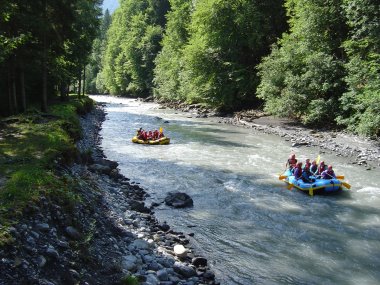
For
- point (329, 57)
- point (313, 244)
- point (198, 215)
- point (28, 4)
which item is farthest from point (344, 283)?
point (329, 57)

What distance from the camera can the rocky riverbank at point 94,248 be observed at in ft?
18.1

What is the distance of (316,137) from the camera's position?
2497 cm

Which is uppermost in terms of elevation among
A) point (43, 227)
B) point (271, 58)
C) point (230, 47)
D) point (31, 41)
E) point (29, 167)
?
point (230, 47)

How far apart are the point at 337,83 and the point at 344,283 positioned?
66.5 ft

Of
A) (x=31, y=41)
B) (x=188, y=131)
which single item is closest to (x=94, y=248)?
(x=31, y=41)

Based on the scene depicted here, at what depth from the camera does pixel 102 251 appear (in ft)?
23.3

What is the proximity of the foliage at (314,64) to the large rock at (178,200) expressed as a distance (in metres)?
17.5

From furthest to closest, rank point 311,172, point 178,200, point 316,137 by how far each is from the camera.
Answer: point 316,137 → point 311,172 → point 178,200

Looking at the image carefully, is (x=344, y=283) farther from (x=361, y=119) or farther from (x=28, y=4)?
(x=28, y=4)

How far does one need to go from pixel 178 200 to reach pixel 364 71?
16019 mm

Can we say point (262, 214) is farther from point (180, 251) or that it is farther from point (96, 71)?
point (96, 71)

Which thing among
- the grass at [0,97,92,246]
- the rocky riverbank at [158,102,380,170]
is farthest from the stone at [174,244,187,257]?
the rocky riverbank at [158,102,380,170]

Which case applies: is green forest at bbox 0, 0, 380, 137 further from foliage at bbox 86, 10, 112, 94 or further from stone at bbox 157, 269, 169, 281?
foliage at bbox 86, 10, 112, 94

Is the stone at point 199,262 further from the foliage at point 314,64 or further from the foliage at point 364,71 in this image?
the foliage at point 314,64
